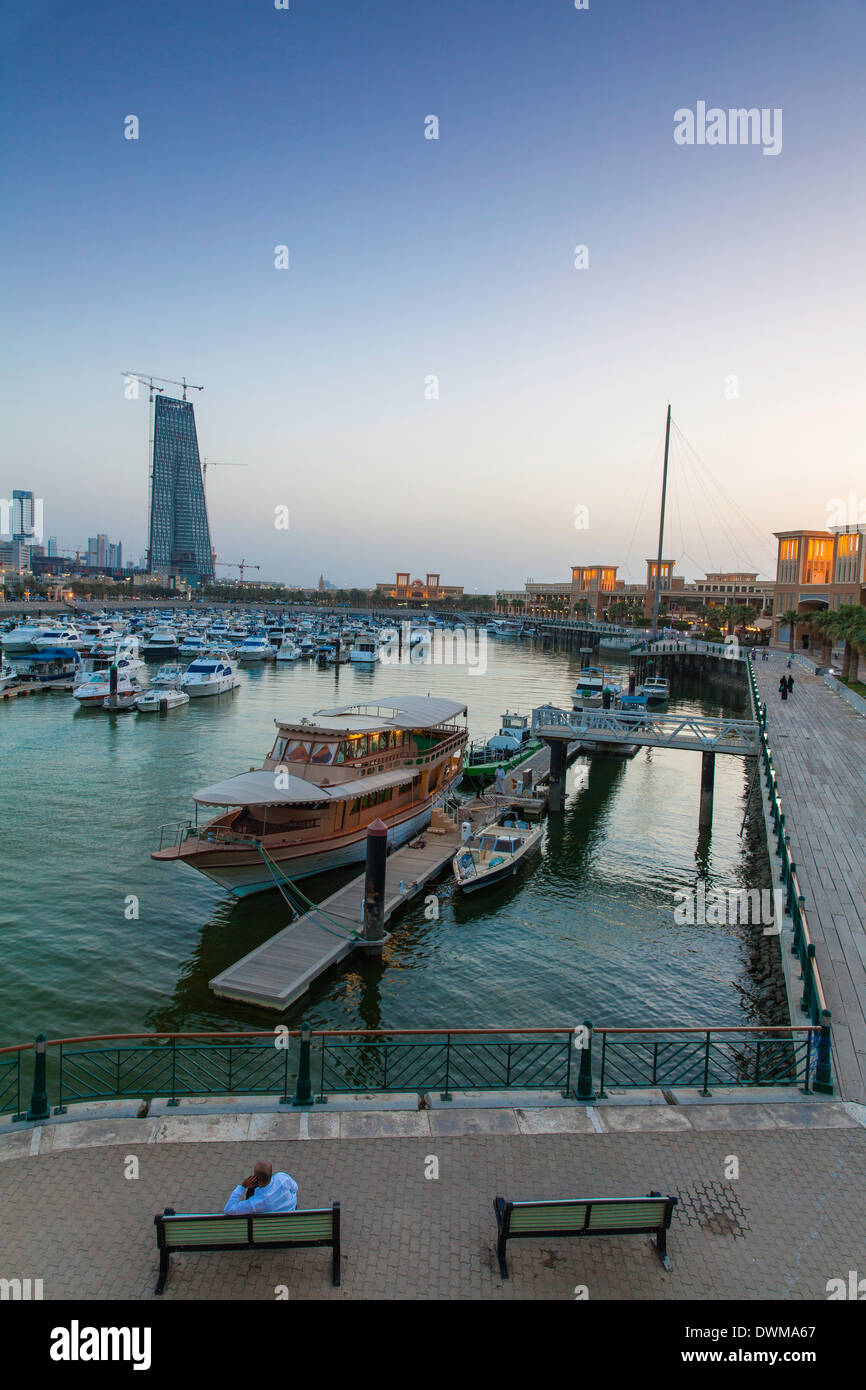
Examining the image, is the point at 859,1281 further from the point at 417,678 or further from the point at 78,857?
the point at 417,678

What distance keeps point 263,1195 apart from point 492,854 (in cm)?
2012

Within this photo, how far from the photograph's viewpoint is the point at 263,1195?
26.3 feet

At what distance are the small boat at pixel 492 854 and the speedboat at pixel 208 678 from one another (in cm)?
4335

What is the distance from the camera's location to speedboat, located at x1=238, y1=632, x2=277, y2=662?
329 ft

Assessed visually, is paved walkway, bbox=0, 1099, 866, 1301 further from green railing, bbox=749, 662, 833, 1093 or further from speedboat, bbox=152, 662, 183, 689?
speedboat, bbox=152, 662, 183, 689

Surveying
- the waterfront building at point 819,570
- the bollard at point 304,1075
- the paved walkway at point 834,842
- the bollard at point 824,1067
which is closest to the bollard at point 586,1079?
the bollard at point 824,1067

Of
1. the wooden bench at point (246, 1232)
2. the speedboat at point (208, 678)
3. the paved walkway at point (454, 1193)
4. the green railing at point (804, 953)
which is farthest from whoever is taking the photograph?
the speedboat at point (208, 678)

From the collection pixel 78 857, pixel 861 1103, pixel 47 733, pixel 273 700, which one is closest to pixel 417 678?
pixel 273 700

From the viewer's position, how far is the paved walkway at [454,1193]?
7895 mm

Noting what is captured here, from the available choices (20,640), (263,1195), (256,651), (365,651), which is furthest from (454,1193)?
(365,651)

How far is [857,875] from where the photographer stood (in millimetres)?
19438

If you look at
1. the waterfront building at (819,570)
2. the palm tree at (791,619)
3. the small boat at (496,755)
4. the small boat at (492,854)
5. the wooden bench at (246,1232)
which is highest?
the waterfront building at (819,570)

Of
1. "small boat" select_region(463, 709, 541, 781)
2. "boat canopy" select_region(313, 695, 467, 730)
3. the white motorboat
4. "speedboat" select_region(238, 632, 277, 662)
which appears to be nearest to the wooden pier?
"boat canopy" select_region(313, 695, 467, 730)

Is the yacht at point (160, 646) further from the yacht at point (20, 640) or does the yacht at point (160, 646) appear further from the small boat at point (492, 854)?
the small boat at point (492, 854)
